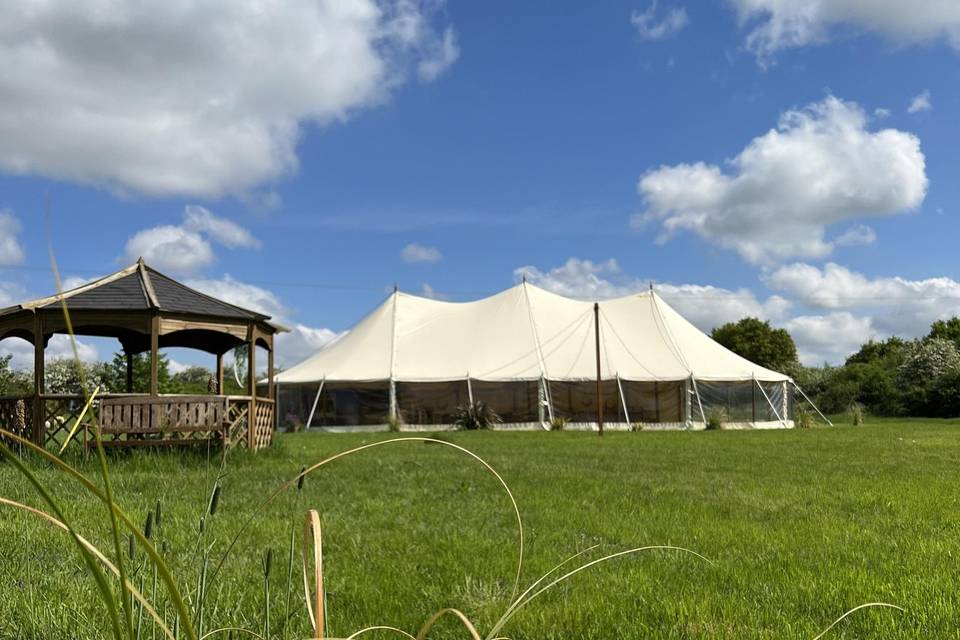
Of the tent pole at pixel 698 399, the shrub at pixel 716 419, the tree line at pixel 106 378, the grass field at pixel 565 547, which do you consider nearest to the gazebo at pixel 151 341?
the grass field at pixel 565 547

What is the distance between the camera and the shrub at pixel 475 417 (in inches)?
997

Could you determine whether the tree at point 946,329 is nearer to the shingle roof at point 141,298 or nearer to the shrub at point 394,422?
the shrub at point 394,422

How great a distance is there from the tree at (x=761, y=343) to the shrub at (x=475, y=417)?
91.6ft

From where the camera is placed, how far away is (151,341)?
1253 cm

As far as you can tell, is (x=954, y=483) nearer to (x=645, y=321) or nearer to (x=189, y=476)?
(x=189, y=476)

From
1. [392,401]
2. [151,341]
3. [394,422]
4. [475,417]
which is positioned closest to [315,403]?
[392,401]

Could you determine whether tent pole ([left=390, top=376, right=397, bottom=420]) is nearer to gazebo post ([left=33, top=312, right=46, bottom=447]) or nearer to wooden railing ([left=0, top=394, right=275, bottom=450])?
wooden railing ([left=0, top=394, right=275, bottom=450])

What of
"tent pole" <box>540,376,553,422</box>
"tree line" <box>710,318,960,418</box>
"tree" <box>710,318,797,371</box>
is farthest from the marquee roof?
"tree" <box>710,318,797,371</box>

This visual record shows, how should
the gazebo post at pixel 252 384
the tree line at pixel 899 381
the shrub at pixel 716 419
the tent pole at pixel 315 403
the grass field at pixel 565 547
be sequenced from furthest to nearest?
the tree line at pixel 899 381
the tent pole at pixel 315 403
the shrub at pixel 716 419
the gazebo post at pixel 252 384
the grass field at pixel 565 547

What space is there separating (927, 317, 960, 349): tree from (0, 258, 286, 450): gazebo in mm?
45840

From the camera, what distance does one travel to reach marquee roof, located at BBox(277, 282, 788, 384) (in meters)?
26.6

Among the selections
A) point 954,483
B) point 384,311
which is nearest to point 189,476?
point 954,483

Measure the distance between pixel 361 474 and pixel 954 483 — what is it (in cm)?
613

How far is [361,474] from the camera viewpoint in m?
9.12
